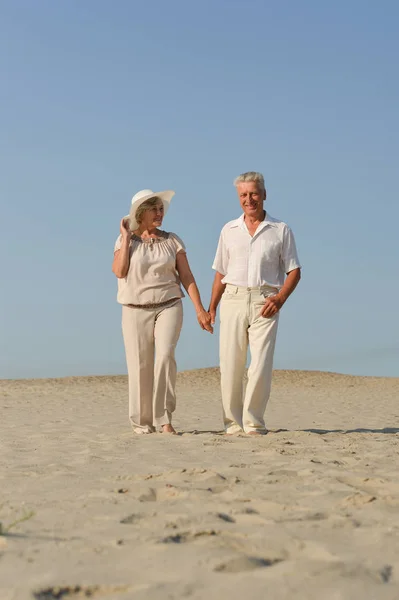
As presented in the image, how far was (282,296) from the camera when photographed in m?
7.06

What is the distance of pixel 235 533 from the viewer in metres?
3.43

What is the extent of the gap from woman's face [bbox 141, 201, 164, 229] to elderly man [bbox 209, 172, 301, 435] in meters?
0.66

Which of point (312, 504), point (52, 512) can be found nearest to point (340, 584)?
point (312, 504)

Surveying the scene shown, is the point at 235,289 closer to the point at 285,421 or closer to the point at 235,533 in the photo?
the point at 235,533

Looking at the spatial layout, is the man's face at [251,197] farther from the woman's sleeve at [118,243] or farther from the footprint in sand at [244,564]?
the footprint in sand at [244,564]

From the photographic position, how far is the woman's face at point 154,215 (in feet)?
23.9

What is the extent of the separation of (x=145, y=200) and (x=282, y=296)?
1.56 m

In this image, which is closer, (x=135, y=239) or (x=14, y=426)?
(x=135, y=239)

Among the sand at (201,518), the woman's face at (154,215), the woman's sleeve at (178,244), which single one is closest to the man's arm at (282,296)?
the woman's sleeve at (178,244)

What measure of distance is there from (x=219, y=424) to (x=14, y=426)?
2865 millimetres

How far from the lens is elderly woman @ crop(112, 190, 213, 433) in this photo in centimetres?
721

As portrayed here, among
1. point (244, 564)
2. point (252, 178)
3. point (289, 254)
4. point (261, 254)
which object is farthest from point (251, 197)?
point (244, 564)

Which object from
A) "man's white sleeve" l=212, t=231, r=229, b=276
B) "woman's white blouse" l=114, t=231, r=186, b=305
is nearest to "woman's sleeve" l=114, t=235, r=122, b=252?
"woman's white blouse" l=114, t=231, r=186, b=305

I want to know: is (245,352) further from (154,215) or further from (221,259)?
(154,215)
